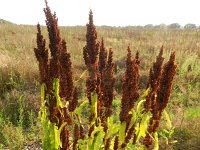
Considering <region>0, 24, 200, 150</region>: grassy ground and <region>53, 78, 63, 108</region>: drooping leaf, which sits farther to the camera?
<region>0, 24, 200, 150</region>: grassy ground

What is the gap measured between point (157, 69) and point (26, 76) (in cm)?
493

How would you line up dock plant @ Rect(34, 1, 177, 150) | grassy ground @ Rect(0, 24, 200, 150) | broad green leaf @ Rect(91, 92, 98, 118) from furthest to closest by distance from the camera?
grassy ground @ Rect(0, 24, 200, 150)
broad green leaf @ Rect(91, 92, 98, 118)
dock plant @ Rect(34, 1, 177, 150)

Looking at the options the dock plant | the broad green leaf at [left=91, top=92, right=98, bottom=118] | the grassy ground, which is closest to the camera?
the dock plant

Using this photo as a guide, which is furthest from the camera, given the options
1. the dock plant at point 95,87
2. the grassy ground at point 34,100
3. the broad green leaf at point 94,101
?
the grassy ground at point 34,100

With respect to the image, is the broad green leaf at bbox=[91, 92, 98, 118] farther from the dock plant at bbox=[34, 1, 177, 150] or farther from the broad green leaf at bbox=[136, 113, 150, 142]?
the broad green leaf at bbox=[136, 113, 150, 142]

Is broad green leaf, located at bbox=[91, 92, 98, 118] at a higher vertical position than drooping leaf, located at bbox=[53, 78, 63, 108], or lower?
lower

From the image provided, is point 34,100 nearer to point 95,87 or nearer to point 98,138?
point 98,138

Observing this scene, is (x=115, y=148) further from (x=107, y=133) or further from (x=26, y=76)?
(x=26, y=76)

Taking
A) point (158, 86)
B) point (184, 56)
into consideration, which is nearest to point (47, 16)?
point (158, 86)

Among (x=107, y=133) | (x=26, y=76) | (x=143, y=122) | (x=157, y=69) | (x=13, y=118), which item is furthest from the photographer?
(x=26, y=76)

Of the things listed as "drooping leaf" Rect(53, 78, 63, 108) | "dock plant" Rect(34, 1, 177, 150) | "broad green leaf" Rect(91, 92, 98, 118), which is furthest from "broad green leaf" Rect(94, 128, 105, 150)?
"drooping leaf" Rect(53, 78, 63, 108)

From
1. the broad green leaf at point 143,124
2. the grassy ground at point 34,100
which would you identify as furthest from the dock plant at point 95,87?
the grassy ground at point 34,100

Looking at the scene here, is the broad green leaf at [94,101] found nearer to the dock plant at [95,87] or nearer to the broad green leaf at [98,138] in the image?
the dock plant at [95,87]

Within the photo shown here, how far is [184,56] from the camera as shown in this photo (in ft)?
29.8
